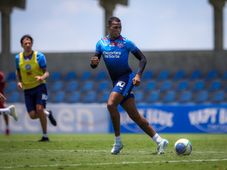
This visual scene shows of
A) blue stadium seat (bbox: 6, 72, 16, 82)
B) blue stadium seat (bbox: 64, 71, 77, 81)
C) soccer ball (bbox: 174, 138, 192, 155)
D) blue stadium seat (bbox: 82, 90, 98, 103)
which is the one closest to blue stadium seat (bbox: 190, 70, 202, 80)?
blue stadium seat (bbox: 82, 90, 98, 103)

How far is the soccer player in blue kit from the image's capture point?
552 inches

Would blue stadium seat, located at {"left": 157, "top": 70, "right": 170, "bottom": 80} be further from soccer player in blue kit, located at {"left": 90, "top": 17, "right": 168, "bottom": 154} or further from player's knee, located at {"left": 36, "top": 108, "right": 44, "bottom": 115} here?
soccer player in blue kit, located at {"left": 90, "top": 17, "right": 168, "bottom": 154}

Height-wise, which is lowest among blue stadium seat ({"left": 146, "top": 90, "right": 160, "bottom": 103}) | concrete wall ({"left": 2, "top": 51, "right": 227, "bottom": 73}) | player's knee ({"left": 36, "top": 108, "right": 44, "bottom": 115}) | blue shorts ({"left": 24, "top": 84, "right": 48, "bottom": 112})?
blue stadium seat ({"left": 146, "top": 90, "right": 160, "bottom": 103})

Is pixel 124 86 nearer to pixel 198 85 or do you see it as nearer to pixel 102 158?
pixel 102 158

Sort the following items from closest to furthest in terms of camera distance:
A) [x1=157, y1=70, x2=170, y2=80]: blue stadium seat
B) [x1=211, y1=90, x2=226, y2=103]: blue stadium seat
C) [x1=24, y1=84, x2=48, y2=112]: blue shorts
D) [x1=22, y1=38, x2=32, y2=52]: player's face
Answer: [x1=22, y1=38, x2=32, y2=52]: player's face, [x1=24, y1=84, x2=48, y2=112]: blue shorts, [x1=211, y1=90, x2=226, y2=103]: blue stadium seat, [x1=157, y1=70, x2=170, y2=80]: blue stadium seat

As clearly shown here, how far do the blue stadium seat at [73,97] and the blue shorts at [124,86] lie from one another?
2152 cm

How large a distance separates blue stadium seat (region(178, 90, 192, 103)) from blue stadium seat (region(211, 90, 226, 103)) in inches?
39.5

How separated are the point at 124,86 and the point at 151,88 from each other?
21.6 m

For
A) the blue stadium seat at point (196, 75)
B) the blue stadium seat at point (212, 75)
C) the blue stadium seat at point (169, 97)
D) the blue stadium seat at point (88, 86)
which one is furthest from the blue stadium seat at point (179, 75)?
the blue stadium seat at point (88, 86)

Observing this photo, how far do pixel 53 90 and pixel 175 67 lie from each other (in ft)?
18.9

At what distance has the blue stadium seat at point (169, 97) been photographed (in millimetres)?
34656

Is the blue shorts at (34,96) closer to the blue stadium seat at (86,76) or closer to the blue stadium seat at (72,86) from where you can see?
the blue stadium seat at (72,86)

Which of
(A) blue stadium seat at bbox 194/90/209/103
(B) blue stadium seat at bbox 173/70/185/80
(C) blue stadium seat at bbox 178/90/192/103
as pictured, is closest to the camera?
(A) blue stadium seat at bbox 194/90/209/103

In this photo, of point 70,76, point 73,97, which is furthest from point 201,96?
point 70,76
